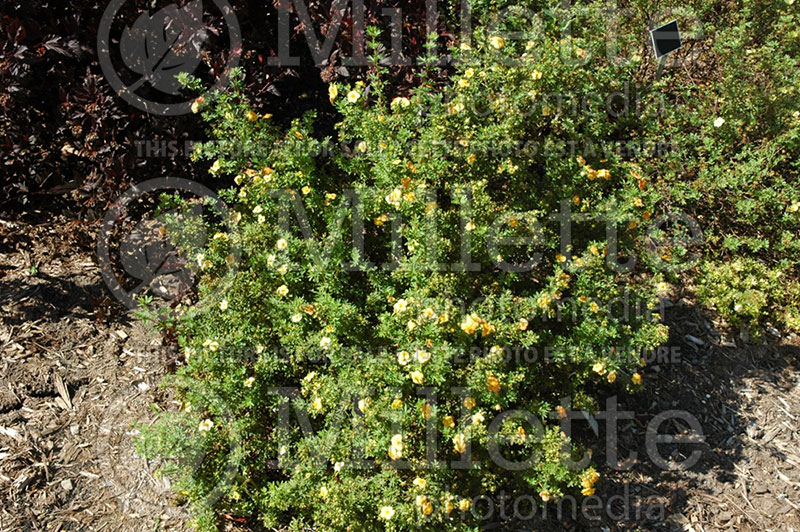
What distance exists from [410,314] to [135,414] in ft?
4.96

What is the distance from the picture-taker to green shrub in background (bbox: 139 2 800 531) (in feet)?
8.12

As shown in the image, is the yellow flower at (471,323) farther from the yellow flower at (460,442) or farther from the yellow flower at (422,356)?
the yellow flower at (460,442)

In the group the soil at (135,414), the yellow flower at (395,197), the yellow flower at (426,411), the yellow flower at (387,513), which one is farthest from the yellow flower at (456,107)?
the yellow flower at (387,513)

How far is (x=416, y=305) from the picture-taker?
2.53 meters

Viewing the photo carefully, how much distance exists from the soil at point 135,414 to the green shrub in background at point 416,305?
0.87 ft

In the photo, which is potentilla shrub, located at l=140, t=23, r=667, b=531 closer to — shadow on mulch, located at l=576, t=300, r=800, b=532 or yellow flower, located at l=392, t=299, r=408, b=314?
yellow flower, located at l=392, t=299, r=408, b=314

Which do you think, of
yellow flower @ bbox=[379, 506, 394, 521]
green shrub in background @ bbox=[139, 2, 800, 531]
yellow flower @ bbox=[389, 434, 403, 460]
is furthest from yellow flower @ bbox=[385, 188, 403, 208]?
yellow flower @ bbox=[379, 506, 394, 521]

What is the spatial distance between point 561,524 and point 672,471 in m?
0.63

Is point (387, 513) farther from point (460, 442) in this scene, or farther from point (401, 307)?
point (401, 307)

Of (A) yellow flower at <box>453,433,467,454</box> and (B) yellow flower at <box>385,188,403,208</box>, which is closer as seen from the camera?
(A) yellow flower at <box>453,433,467,454</box>

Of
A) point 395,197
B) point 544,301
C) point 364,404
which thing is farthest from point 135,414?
point 544,301

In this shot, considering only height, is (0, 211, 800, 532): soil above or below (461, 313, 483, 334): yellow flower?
below

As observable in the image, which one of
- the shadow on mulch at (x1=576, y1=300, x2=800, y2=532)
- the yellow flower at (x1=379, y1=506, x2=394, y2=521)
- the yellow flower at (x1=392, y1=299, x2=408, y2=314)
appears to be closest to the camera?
the yellow flower at (x1=379, y1=506, x2=394, y2=521)

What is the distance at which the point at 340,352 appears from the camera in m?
2.61
